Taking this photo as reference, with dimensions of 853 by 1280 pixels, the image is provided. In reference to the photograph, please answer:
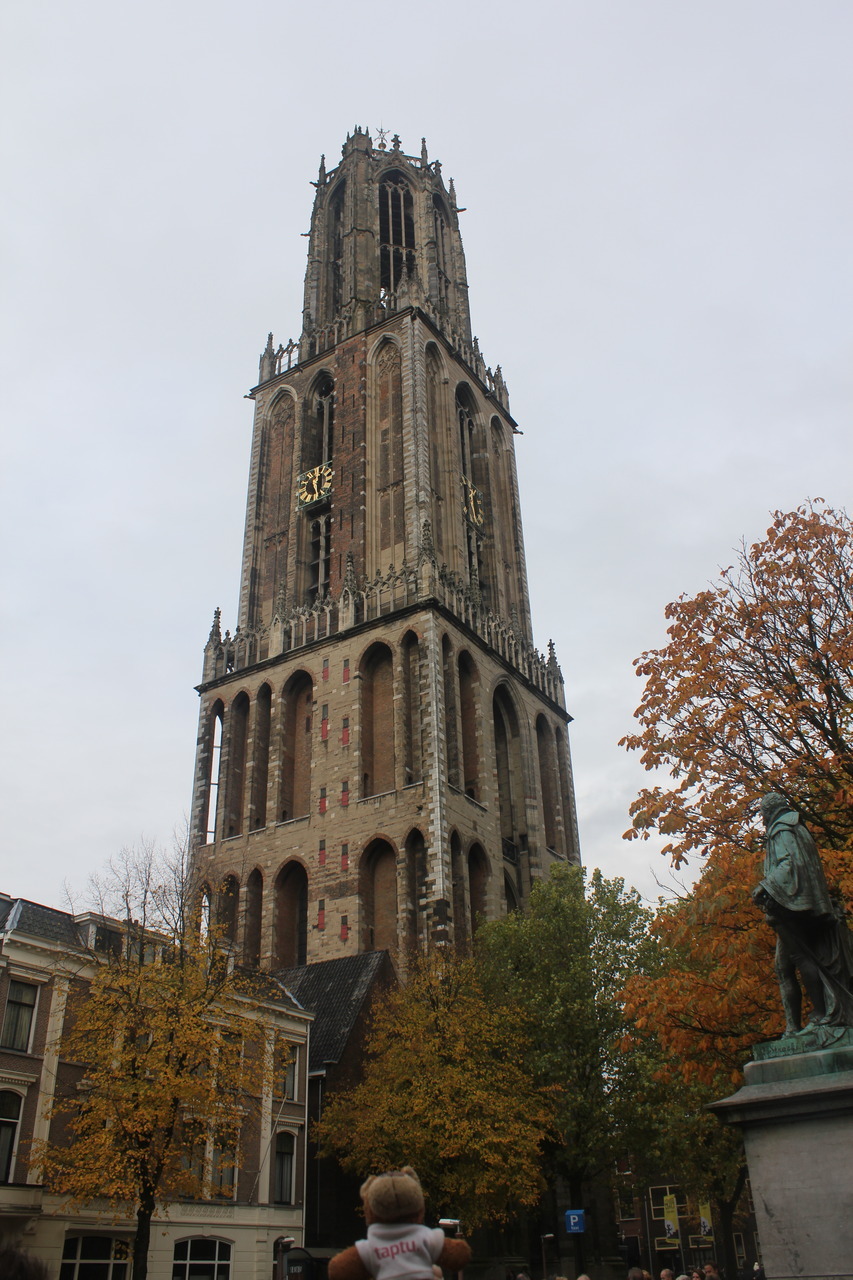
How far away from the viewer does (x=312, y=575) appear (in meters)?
54.0

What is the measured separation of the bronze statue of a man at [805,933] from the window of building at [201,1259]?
2068cm

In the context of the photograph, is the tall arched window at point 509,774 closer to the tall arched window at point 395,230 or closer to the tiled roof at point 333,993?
the tiled roof at point 333,993

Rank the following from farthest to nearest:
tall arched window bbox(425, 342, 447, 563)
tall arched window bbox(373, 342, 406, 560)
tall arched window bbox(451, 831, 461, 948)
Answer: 1. tall arched window bbox(425, 342, 447, 563)
2. tall arched window bbox(373, 342, 406, 560)
3. tall arched window bbox(451, 831, 461, 948)

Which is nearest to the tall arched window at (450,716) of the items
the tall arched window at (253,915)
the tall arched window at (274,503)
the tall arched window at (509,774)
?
the tall arched window at (509,774)

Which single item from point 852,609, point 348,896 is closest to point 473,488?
point 348,896

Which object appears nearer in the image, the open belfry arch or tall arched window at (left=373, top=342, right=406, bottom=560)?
the open belfry arch

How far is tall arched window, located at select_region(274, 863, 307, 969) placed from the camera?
43969mm

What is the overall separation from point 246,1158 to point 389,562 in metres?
28.8

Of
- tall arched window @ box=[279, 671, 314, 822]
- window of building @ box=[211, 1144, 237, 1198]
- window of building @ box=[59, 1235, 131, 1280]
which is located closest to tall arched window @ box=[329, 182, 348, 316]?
tall arched window @ box=[279, 671, 314, 822]

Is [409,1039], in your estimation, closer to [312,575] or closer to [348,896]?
[348,896]

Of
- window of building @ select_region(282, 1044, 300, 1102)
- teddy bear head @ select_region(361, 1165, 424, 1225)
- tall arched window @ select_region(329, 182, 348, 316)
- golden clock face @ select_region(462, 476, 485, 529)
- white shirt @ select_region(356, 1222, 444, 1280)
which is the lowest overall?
white shirt @ select_region(356, 1222, 444, 1280)

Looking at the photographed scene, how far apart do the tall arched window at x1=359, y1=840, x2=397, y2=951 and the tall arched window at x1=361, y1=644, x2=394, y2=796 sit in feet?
8.39

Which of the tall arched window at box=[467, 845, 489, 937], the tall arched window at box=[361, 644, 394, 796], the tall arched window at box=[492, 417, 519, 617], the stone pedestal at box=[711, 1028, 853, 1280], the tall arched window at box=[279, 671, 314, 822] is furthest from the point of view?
the tall arched window at box=[492, 417, 519, 617]

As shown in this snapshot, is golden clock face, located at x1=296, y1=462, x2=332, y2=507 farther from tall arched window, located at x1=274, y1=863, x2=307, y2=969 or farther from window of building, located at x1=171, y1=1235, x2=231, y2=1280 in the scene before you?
window of building, located at x1=171, y1=1235, x2=231, y2=1280
